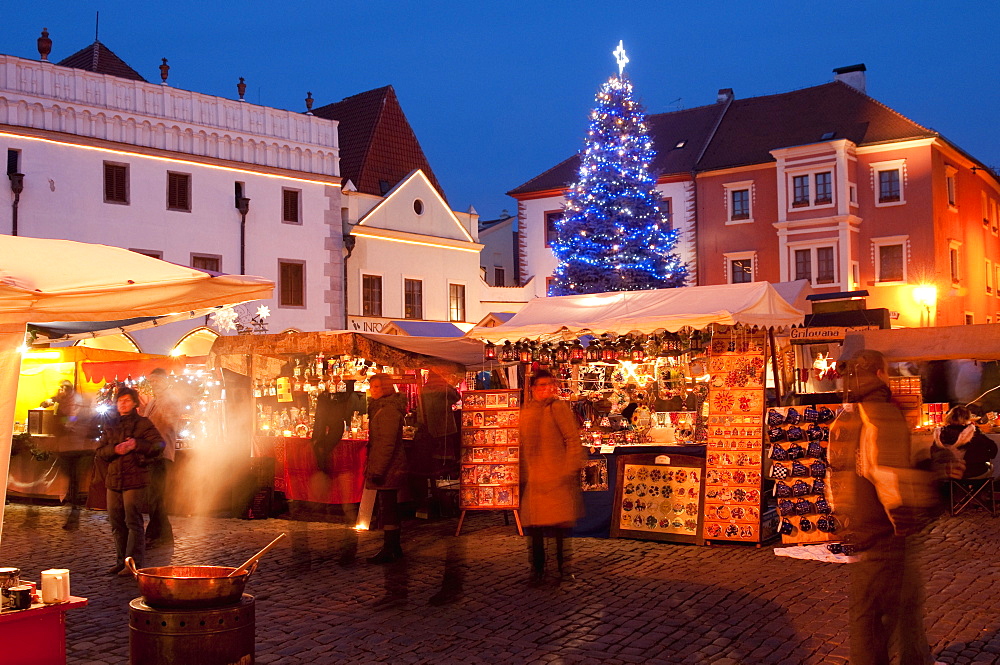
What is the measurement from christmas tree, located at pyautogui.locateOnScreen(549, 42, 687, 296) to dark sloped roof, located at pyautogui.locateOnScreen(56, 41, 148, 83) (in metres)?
14.4

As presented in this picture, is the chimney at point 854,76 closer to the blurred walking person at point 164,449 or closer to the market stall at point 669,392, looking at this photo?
the market stall at point 669,392

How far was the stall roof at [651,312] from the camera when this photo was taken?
10.6m

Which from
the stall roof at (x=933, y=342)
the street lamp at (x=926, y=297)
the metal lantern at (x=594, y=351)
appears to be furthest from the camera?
the street lamp at (x=926, y=297)

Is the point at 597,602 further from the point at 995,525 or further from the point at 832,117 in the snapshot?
the point at 832,117

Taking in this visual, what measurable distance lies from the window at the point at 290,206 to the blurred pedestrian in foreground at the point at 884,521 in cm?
2617

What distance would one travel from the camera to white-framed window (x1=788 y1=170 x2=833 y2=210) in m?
36.1

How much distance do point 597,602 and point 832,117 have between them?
113 feet

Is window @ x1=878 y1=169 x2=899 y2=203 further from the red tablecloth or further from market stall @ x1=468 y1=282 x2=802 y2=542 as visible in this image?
the red tablecloth

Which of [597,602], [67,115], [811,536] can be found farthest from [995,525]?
[67,115]

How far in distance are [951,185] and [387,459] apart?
34.3 meters

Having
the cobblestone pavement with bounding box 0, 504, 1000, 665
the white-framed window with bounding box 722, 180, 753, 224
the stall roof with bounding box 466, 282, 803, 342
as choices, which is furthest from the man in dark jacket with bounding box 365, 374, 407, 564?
the white-framed window with bounding box 722, 180, 753, 224

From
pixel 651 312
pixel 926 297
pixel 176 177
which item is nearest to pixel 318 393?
pixel 651 312

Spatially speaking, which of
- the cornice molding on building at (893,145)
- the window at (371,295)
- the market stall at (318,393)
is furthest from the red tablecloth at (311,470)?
the cornice molding on building at (893,145)

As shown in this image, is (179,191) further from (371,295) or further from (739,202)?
(739,202)
